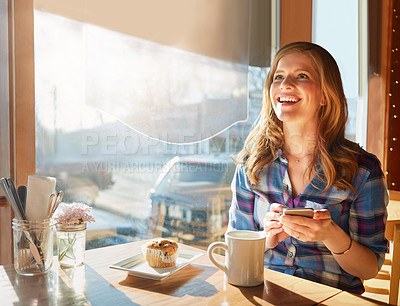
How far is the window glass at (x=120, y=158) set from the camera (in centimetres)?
170

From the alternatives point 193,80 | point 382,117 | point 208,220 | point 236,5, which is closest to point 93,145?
point 193,80

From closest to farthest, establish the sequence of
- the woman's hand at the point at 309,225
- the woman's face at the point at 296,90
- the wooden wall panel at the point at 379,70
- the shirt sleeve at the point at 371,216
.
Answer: the woman's hand at the point at 309,225
the shirt sleeve at the point at 371,216
the woman's face at the point at 296,90
the wooden wall panel at the point at 379,70

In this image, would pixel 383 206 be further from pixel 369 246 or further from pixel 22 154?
pixel 22 154

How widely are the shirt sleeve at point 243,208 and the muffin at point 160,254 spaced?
1.31ft

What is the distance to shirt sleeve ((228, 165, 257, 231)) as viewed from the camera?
1.37m

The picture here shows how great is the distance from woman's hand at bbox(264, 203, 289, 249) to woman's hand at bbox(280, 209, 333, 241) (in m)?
0.05

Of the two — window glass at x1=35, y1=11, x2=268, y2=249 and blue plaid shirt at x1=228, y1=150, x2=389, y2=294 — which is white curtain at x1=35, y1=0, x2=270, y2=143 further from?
blue plaid shirt at x1=228, y1=150, x2=389, y2=294

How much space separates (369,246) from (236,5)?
1605 millimetres

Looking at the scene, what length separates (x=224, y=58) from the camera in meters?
2.26

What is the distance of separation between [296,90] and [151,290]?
2.67 feet

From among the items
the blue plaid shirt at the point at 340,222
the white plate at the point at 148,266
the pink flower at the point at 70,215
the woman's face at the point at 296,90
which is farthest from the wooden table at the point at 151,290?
the woman's face at the point at 296,90

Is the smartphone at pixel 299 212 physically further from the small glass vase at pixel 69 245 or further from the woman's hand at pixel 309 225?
the small glass vase at pixel 69 245

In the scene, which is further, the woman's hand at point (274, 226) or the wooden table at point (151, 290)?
the woman's hand at point (274, 226)

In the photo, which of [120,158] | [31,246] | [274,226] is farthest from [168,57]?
[31,246]
